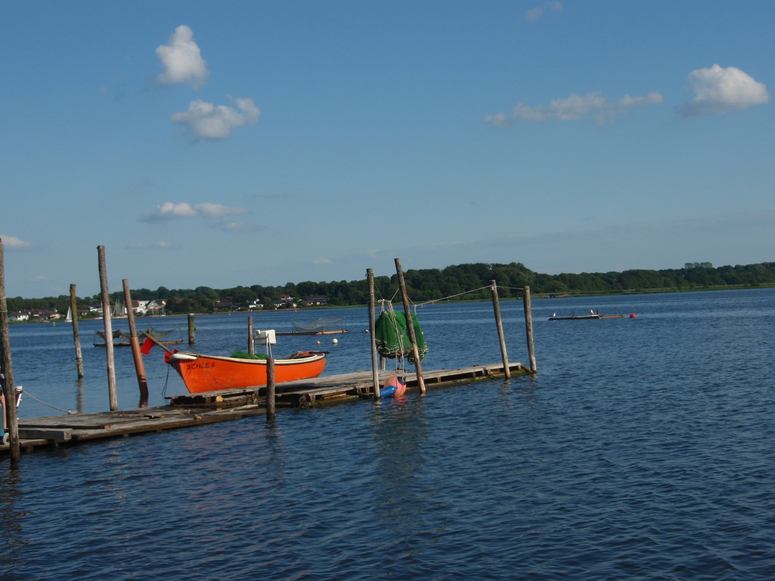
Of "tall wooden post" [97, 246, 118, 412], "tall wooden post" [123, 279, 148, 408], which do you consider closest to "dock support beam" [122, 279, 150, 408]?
"tall wooden post" [123, 279, 148, 408]

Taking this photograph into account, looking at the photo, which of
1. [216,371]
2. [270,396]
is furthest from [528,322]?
[216,371]

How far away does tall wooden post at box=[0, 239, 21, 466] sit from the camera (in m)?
18.6

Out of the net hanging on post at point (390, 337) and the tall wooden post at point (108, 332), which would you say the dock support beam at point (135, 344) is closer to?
the tall wooden post at point (108, 332)

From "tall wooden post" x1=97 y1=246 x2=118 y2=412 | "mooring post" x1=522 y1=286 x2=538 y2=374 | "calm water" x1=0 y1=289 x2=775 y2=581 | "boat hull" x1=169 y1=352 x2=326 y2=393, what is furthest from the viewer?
"mooring post" x1=522 y1=286 x2=538 y2=374

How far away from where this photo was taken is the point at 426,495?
16234 mm

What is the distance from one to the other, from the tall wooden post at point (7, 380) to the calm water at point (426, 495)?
2.44 feet

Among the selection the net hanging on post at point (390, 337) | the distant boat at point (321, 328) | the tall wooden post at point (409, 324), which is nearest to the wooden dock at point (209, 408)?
the tall wooden post at point (409, 324)

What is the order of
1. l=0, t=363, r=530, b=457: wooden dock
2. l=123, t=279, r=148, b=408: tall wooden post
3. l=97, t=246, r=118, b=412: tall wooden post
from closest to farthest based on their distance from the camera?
l=0, t=363, r=530, b=457: wooden dock < l=97, t=246, r=118, b=412: tall wooden post < l=123, t=279, r=148, b=408: tall wooden post

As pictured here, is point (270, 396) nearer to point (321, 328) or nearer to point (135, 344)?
point (135, 344)

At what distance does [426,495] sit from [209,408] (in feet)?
47.4

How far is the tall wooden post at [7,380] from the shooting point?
1861cm

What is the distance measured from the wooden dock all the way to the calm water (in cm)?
54

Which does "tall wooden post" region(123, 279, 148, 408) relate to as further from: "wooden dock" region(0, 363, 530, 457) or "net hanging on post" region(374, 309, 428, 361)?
"net hanging on post" region(374, 309, 428, 361)

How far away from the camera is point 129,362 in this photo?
6094cm
